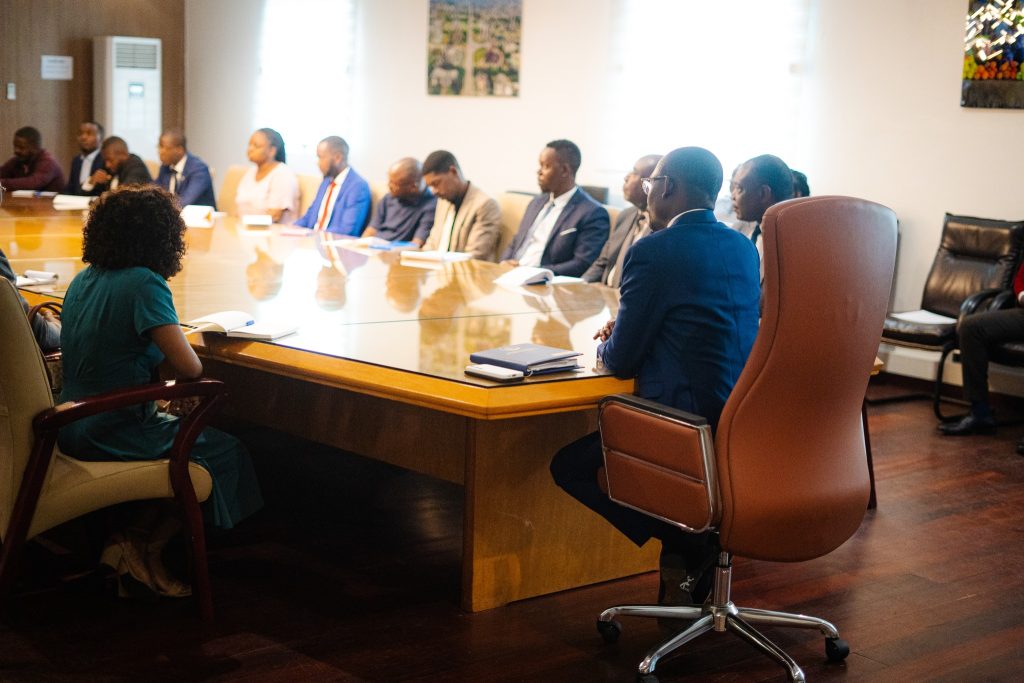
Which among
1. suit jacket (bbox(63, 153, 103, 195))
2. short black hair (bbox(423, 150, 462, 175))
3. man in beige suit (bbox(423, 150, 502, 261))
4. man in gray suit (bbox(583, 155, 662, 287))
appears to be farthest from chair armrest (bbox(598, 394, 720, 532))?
suit jacket (bbox(63, 153, 103, 195))

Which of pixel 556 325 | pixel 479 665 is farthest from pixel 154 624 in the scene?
pixel 556 325

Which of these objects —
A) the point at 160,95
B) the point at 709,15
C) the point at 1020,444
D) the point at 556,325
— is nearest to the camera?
the point at 556,325

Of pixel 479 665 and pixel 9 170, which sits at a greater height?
pixel 9 170

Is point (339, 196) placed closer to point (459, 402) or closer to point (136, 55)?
point (459, 402)

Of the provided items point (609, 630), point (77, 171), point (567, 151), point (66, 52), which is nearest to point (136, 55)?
point (66, 52)

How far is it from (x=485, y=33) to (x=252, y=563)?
6.16 metres

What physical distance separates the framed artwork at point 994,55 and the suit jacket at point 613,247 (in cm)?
193

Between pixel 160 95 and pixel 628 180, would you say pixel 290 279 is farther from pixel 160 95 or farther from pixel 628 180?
pixel 160 95

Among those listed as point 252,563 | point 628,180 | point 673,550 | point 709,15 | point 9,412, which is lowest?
point 252,563

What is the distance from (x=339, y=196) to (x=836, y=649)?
517 centimetres

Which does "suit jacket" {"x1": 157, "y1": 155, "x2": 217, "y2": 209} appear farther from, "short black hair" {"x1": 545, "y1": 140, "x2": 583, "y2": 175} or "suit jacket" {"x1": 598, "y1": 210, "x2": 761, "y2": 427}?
"suit jacket" {"x1": 598, "y1": 210, "x2": 761, "y2": 427}

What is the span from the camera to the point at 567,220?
5.86 meters

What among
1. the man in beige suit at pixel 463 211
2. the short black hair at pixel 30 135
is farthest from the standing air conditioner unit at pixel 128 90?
the man in beige suit at pixel 463 211

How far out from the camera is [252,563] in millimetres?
3488
